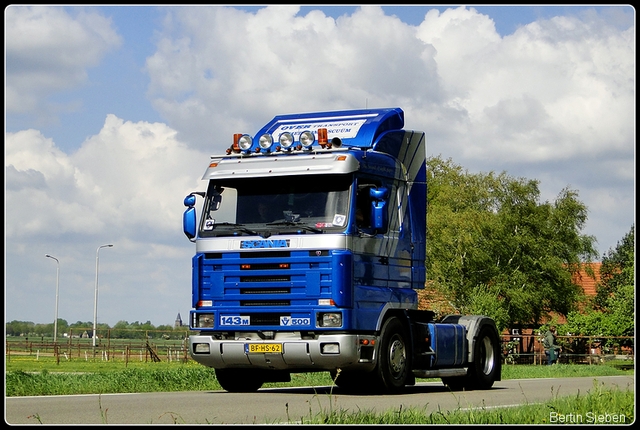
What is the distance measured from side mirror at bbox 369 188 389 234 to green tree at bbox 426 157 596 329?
41326 millimetres

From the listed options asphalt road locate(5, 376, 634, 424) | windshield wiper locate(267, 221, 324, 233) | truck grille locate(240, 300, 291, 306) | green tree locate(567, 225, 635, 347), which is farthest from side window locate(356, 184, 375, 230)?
green tree locate(567, 225, 635, 347)

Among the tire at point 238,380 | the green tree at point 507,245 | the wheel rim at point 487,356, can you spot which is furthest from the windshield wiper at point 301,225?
the green tree at point 507,245

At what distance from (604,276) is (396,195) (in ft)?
227

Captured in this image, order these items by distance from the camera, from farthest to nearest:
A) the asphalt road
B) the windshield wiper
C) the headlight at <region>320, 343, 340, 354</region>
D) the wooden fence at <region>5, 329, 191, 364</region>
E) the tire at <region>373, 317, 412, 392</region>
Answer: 1. the wooden fence at <region>5, 329, 191, 364</region>
2. the tire at <region>373, 317, 412, 392</region>
3. the windshield wiper
4. the headlight at <region>320, 343, 340, 354</region>
5. the asphalt road

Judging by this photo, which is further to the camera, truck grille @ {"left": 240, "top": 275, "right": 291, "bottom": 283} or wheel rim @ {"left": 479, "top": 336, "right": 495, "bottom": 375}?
wheel rim @ {"left": 479, "top": 336, "right": 495, "bottom": 375}

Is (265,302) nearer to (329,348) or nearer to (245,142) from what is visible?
(329,348)

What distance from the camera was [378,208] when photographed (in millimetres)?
14383

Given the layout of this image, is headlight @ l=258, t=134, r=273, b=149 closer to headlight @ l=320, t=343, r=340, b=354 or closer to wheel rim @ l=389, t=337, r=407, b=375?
headlight @ l=320, t=343, r=340, b=354

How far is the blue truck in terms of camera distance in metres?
14.1

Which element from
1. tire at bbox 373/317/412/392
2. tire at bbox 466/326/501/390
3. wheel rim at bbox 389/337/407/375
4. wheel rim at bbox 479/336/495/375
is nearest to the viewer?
tire at bbox 373/317/412/392

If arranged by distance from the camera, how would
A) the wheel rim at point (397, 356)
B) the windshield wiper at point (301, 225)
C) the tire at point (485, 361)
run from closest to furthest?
the windshield wiper at point (301, 225), the wheel rim at point (397, 356), the tire at point (485, 361)

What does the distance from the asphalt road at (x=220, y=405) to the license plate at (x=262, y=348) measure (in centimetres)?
66

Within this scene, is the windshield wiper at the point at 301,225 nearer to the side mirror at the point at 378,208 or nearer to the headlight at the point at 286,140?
the side mirror at the point at 378,208

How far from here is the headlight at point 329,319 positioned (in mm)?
14047
